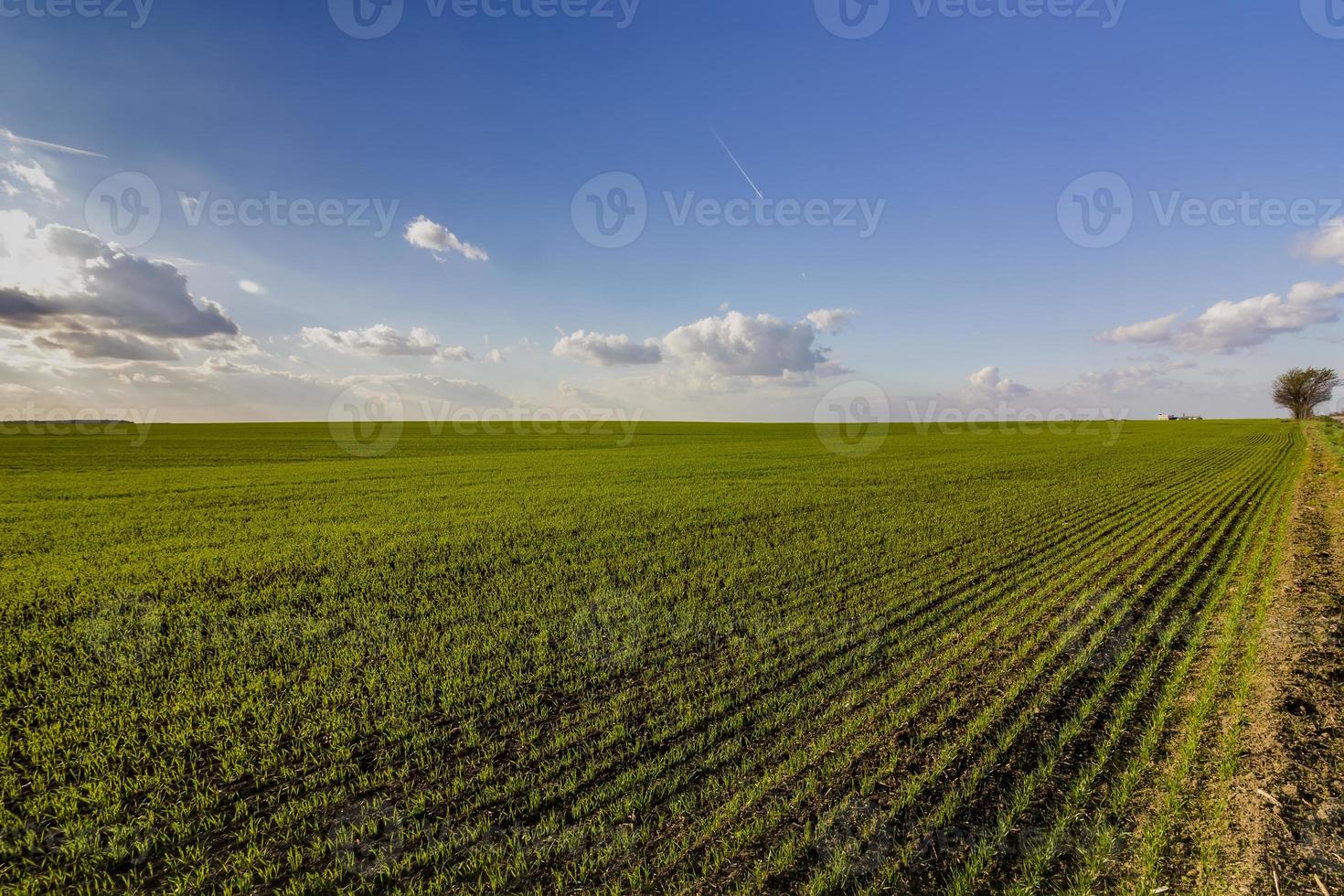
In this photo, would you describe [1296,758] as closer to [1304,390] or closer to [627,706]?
[627,706]

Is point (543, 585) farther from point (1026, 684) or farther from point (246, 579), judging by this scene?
point (1026, 684)

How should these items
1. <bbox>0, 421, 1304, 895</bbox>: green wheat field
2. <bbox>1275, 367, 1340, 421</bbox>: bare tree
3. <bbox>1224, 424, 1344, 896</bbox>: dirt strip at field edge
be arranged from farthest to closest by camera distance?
<bbox>1275, 367, 1340, 421</bbox>: bare tree → <bbox>0, 421, 1304, 895</bbox>: green wheat field → <bbox>1224, 424, 1344, 896</bbox>: dirt strip at field edge

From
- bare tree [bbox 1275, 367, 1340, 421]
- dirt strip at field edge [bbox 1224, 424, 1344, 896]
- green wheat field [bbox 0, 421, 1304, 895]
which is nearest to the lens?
dirt strip at field edge [bbox 1224, 424, 1344, 896]

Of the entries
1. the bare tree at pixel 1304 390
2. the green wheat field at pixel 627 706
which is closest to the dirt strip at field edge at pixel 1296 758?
the green wheat field at pixel 627 706

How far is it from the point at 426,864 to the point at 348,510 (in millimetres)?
20436

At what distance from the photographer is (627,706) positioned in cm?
735

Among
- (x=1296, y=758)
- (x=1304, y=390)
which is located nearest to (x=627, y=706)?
(x=1296, y=758)

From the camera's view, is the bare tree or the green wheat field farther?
the bare tree

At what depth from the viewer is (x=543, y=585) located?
12.5 m

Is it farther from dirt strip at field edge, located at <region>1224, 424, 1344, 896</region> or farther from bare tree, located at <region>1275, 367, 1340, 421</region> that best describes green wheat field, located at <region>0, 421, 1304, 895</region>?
bare tree, located at <region>1275, 367, 1340, 421</region>

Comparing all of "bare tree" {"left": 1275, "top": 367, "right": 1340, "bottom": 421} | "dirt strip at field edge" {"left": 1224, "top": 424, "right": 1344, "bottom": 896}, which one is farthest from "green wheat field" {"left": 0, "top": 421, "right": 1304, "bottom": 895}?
"bare tree" {"left": 1275, "top": 367, "right": 1340, "bottom": 421}

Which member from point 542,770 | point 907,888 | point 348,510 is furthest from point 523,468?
point 907,888

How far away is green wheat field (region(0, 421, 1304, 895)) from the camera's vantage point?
4910mm

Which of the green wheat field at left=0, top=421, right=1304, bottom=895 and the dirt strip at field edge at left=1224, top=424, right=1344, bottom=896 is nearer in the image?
the dirt strip at field edge at left=1224, top=424, right=1344, bottom=896
